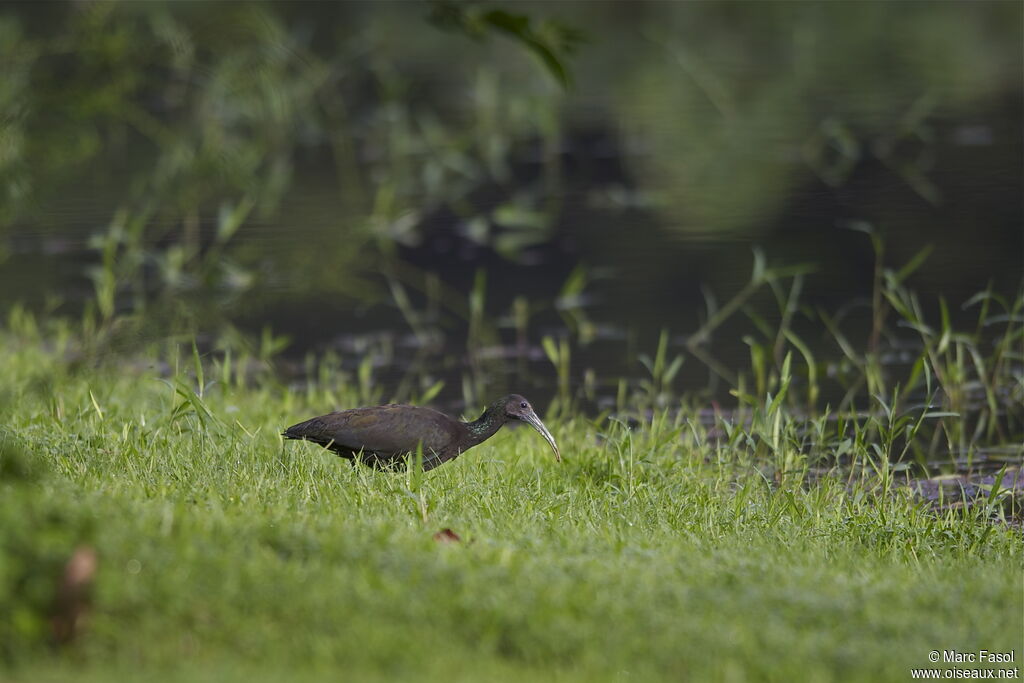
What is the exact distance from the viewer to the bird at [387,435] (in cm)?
723

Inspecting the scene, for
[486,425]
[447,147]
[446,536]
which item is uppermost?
[446,536]

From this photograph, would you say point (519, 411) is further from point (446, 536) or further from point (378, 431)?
point (446, 536)

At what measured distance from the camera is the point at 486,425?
7688 mm

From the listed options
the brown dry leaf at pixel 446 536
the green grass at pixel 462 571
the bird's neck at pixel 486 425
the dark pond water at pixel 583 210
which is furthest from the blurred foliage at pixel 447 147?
the bird's neck at pixel 486 425

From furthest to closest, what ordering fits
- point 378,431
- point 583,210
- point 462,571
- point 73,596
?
1. point 583,210
2. point 378,431
3. point 462,571
4. point 73,596

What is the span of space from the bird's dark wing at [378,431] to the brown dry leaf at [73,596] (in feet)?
8.49

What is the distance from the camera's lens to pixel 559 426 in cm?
938

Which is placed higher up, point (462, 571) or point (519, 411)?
point (462, 571)

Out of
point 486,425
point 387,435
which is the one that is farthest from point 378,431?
point 486,425

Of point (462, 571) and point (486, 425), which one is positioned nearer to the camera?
point (462, 571)

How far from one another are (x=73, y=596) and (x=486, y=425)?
3337 mm

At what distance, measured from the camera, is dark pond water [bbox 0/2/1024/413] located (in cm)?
1273

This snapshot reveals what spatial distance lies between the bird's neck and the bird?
4.4 inches

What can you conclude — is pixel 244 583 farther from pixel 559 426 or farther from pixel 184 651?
pixel 559 426
